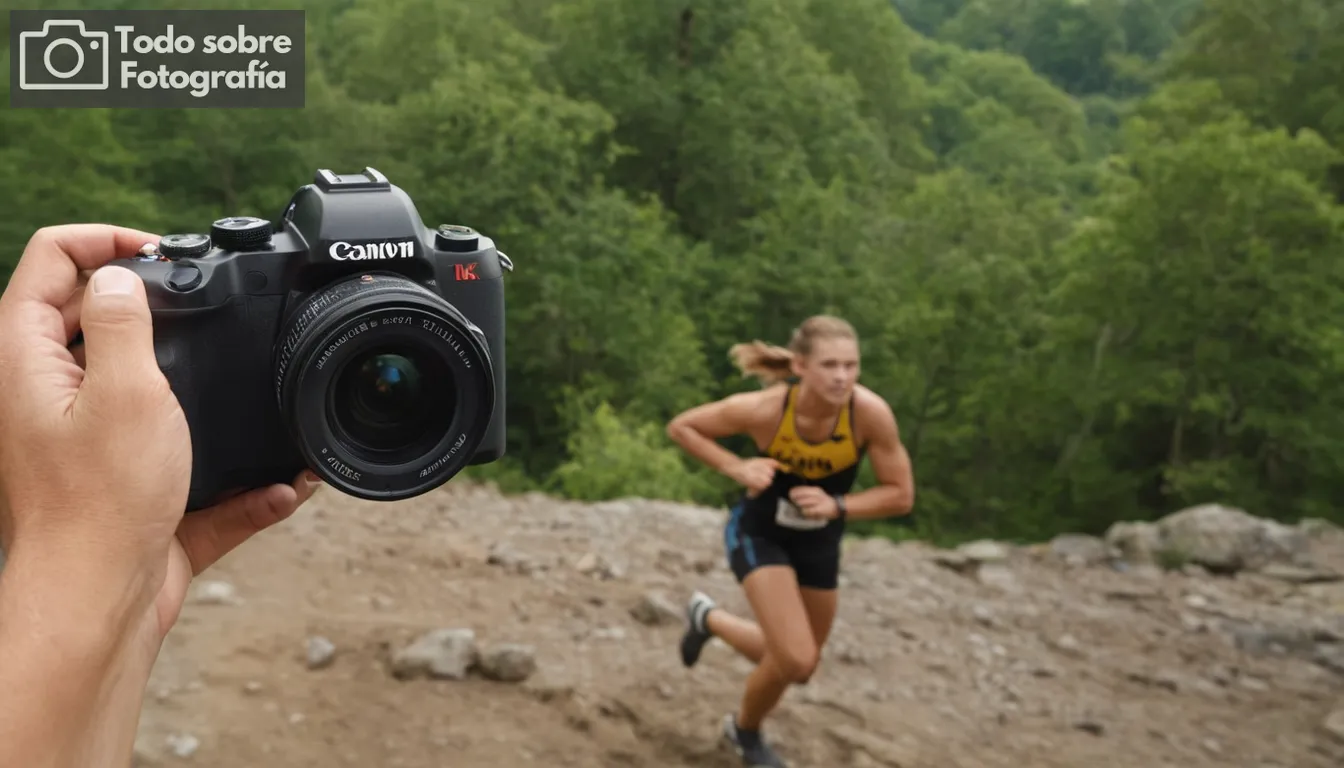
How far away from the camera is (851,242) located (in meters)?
25.9

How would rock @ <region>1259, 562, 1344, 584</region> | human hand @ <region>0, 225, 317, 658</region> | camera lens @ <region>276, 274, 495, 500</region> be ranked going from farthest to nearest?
1. rock @ <region>1259, 562, 1344, 584</region>
2. camera lens @ <region>276, 274, 495, 500</region>
3. human hand @ <region>0, 225, 317, 658</region>

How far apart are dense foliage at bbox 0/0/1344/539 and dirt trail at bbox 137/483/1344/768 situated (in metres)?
7.84

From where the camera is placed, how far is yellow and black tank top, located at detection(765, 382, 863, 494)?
A: 16.0 ft

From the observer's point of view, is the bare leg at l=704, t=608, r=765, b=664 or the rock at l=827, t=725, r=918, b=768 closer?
the bare leg at l=704, t=608, r=765, b=664

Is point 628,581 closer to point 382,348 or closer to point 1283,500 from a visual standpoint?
point 382,348

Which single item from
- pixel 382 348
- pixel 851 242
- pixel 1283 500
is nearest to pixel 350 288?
pixel 382 348

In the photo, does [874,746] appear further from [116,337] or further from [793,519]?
[116,337]

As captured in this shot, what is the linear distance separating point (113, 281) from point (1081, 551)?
9.13 m

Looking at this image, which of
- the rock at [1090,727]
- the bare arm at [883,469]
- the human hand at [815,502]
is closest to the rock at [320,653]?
the human hand at [815,502]

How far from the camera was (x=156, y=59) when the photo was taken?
17219 millimetres

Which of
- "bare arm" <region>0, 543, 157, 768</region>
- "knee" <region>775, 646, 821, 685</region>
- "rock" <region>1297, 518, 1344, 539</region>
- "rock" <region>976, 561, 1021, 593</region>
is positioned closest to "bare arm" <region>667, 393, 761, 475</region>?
"knee" <region>775, 646, 821, 685</region>

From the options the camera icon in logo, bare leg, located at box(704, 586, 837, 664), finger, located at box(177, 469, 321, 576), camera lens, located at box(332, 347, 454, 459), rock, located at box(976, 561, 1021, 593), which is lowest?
rock, located at box(976, 561, 1021, 593)

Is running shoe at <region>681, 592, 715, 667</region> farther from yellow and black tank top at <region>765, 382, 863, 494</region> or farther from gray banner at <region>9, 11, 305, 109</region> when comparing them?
gray banner at <region>9, 11, 305, 109</region>

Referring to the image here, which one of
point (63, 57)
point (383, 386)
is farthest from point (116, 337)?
point (63, 57)
